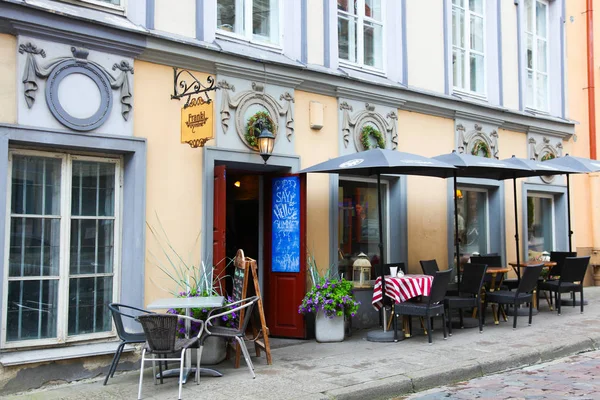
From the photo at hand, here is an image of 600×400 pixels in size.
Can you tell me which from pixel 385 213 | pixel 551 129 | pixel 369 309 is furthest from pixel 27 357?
pixel 551 129

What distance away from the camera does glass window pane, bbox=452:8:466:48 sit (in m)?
12.4

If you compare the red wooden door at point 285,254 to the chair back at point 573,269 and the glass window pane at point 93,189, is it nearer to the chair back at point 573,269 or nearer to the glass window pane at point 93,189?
the glass window pane at point 93,189

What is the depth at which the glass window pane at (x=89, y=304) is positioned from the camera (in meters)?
7.09

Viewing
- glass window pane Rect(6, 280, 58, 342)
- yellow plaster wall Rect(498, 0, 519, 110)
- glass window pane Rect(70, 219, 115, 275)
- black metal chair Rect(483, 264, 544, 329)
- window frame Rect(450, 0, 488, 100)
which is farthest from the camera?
yellow plaster wall Rect(498, 0, 519, 110)

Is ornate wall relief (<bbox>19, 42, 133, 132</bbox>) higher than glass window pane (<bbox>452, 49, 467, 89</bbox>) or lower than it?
lower

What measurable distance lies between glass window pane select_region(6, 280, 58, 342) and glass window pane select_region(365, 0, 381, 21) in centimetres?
673

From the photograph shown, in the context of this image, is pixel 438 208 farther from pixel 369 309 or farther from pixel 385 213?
pixel 369 309

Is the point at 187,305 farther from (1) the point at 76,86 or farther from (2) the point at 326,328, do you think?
(2) the point at 326,328

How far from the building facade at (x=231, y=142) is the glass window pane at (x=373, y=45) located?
0.03 m

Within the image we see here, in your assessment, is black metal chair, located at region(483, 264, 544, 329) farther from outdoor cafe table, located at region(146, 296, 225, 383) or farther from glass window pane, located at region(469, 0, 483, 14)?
glass window pane, located at region(469, 0, 483, 14)

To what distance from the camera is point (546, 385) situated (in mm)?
6613

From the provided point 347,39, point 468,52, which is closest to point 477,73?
point 468,52

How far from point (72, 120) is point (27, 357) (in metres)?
2.49

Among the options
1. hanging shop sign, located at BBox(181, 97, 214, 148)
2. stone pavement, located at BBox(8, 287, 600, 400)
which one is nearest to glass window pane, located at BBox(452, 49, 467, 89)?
stone pavement, located at BBox(8, 287, 600, 400)
